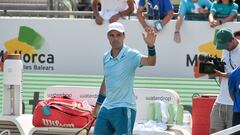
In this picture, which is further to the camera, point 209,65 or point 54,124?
point 54,124

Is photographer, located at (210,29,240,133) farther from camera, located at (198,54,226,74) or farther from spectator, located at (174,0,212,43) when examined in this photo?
spectator, located at (174,0,212,43)

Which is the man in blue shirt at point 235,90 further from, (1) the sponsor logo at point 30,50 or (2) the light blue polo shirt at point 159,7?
(1) the sponsor logo at point 30,50

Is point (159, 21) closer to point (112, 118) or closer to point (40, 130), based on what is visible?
point (40, 130)

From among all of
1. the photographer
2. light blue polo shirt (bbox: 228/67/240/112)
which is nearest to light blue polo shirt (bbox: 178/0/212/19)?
the photographer

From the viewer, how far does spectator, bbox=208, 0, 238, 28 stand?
1007 cm

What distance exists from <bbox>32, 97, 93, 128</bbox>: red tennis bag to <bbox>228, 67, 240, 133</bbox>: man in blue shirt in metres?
1.95

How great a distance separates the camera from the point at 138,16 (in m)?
10.3

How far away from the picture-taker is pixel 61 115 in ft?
25.2

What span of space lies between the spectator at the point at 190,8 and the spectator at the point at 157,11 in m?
0.16

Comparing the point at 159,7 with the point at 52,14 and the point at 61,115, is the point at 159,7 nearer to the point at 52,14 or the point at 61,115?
the point at 52,14

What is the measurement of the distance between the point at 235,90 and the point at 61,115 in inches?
88.0

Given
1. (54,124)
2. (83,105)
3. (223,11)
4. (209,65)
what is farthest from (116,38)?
(223,11)

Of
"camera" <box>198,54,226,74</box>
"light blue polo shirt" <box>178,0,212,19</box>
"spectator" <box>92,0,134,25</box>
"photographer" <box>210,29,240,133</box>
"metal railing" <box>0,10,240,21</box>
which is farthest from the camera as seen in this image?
"metal railing" <box>0,10,240,21</box>

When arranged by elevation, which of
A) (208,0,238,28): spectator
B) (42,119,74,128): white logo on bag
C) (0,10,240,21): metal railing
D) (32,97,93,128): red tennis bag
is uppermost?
(208,0,238,28): spectator
